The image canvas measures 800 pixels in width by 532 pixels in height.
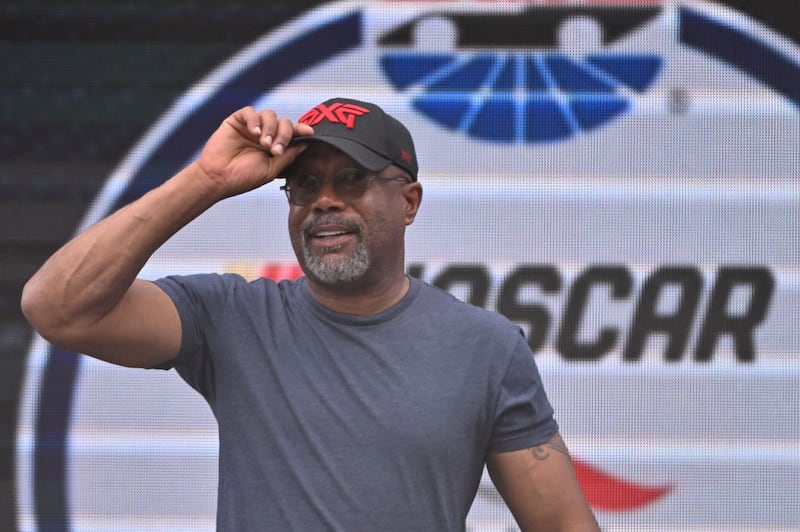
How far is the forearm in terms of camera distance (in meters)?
1.92

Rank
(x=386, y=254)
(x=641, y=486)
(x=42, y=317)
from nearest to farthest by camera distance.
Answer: (x=42, y=317) < (x=386, y=254) < (x=641, y=486)

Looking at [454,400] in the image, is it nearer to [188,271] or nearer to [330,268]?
[330,268]

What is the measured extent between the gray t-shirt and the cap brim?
28 centimetres

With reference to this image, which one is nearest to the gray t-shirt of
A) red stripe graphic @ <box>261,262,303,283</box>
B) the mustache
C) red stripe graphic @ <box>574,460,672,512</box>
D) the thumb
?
the mustache

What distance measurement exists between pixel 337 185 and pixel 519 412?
547 mm

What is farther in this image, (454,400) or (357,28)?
(357,28)

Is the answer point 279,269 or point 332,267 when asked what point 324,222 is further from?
point 279,269

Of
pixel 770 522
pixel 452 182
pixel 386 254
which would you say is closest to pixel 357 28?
pixel 452 182

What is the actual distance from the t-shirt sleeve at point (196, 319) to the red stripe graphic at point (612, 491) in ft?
5.35

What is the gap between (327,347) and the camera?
206cm

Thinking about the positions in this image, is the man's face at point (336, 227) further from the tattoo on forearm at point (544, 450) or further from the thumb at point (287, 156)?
the tattoo on forearm at point (544, 450)

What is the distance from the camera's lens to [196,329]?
2074mm

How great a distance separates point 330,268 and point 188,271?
1.47 m

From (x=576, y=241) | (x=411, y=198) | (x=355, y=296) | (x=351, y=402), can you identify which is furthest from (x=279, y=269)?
(x=351, y=402)
